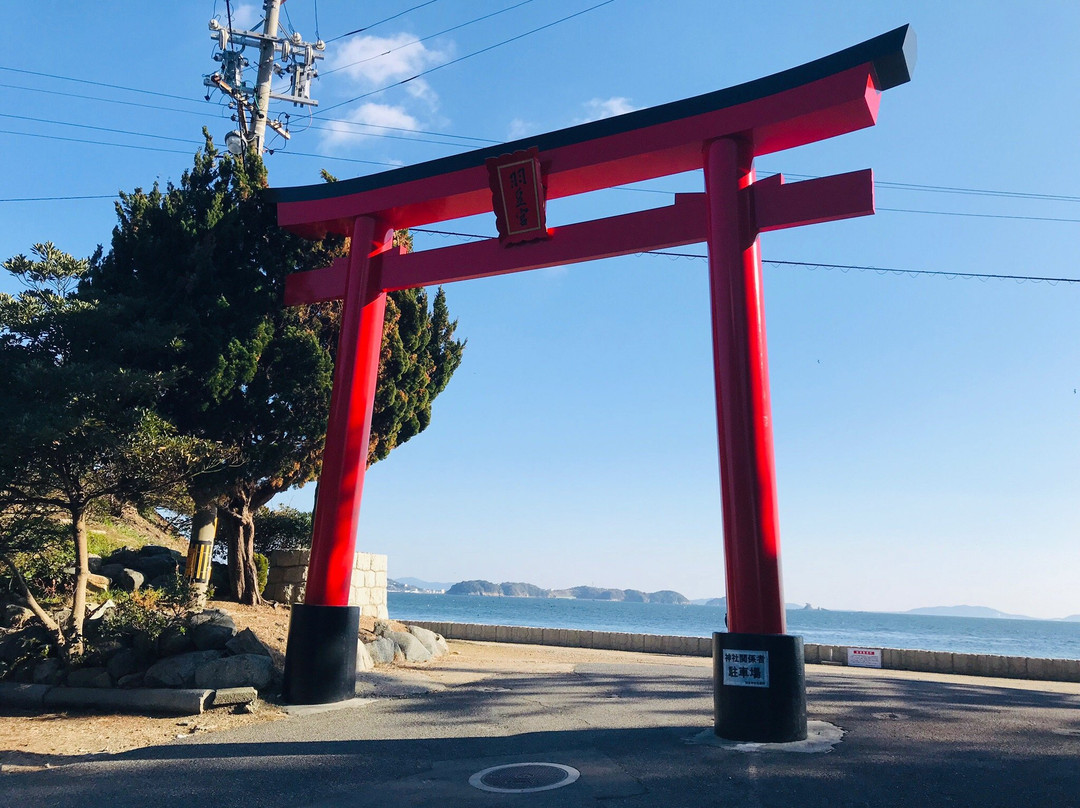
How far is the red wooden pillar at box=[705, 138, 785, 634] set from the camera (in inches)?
273

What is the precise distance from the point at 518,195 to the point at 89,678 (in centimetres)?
807

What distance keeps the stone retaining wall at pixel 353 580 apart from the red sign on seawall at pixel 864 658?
10.8m

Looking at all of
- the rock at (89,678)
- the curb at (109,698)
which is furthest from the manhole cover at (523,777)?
the rock at (89,678)

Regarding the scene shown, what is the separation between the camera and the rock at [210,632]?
31.4 ft

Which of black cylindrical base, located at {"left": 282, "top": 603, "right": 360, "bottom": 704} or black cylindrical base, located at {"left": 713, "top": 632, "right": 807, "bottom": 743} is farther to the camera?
black cylindrical base, located at {"left": 282, "top": 603, "right": 360, "bottom": 704}

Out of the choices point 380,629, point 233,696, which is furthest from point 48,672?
point 380,629

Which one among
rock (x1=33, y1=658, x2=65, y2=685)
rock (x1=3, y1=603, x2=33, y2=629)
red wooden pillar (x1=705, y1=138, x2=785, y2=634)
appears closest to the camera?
red wooden pillar (x1=705, y1=138, x2=785, y2=634)

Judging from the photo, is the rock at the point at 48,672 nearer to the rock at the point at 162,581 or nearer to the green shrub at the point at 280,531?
the rock at the point at 162,581

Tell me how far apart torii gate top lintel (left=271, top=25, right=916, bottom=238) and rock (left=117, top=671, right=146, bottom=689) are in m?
6.31

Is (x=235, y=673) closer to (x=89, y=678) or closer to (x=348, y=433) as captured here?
(x=89, y=678)

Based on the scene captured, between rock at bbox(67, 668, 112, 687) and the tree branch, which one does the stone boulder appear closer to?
rock at bbox(67, 668, 112, 687)

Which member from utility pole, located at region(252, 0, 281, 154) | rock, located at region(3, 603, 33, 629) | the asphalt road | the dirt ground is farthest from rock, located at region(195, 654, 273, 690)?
utility pole, located at region(252, 0, 281, 154)

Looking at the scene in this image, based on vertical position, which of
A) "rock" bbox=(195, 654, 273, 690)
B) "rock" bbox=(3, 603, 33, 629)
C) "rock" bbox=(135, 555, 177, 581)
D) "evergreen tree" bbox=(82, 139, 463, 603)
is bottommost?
"rock" bbox=(195, 654, 273, 690)

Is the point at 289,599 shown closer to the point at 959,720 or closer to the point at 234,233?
the point at 234,233
